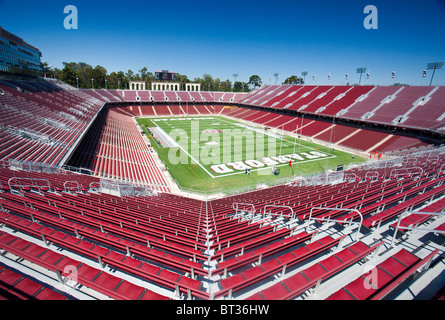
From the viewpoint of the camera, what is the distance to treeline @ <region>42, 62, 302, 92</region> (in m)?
93.0

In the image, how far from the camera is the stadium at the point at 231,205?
4.82 m

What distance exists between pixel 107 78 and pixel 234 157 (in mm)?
105761

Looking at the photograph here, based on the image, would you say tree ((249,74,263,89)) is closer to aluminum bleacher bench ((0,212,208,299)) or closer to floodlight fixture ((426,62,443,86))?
floodlight fixture ((426,62,443,86))

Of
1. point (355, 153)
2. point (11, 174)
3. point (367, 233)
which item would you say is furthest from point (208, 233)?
point (355, 153)

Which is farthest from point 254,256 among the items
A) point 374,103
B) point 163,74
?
point 163,74

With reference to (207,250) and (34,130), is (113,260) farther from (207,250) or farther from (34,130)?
(34,130)

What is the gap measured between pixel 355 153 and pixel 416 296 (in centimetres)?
3501

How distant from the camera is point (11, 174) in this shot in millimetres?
10844

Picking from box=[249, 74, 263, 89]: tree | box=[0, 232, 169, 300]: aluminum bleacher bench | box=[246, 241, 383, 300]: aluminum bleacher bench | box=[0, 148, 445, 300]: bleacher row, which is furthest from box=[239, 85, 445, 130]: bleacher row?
box=[249, 74, 263, 89]: tree

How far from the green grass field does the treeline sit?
63.1 metres

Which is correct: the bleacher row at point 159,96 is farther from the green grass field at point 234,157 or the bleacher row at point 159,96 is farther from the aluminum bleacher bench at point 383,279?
the aluminum bleacher bench at point 383,279

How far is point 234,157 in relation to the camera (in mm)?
31938

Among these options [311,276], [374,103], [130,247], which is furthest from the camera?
[374,103]

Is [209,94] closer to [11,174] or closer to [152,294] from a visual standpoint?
[11,174]
